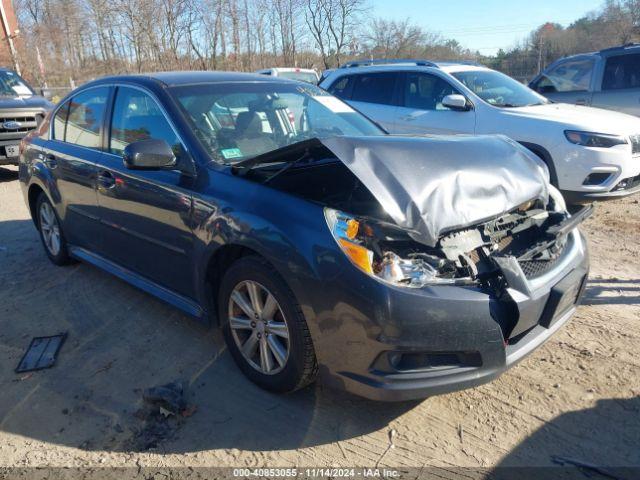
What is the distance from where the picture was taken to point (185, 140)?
125 inches

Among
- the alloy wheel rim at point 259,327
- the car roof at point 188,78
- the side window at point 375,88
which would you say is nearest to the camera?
the alloy wheel rim at point 259,327

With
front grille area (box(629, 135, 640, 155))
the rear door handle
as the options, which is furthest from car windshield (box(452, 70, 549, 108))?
the rear door handle

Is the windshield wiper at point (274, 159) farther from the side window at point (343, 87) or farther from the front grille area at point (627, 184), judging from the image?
the side window at point (343, 87)

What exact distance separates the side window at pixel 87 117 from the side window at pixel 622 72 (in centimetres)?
812

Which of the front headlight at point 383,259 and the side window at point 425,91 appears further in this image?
the side window at point 425,91

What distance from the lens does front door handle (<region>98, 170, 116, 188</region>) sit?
12.2 feet

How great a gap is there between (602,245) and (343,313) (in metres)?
Result: 3.98

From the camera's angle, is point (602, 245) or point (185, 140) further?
point (602, 245)

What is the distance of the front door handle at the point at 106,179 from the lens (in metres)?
3.71

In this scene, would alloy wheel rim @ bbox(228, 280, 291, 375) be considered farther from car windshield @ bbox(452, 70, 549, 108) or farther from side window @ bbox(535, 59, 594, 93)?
side window @ bbox(535, 59, 594, 93)

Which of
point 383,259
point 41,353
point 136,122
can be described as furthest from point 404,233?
point 41,353

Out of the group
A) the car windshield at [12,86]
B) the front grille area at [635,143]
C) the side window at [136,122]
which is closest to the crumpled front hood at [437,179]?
the side window at [136,122]

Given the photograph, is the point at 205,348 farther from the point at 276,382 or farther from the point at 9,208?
the point at 9,208

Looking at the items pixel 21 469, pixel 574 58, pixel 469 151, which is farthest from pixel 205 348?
pixel 574 58
